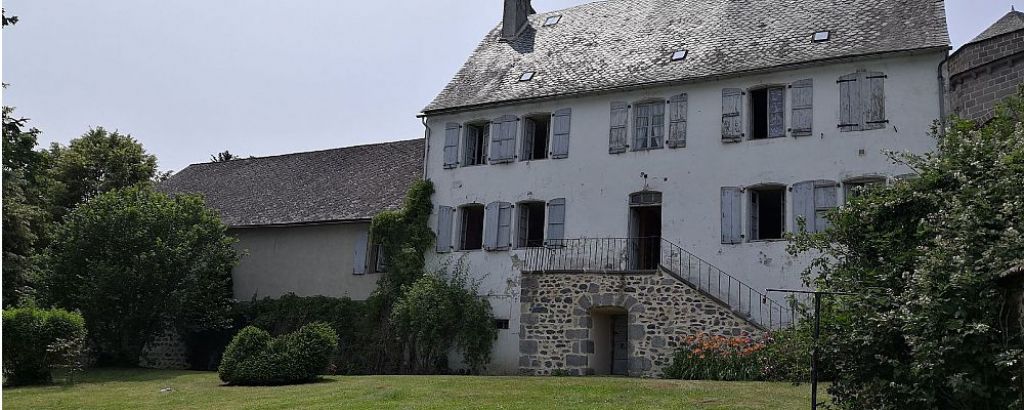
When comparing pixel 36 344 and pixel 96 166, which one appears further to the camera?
pixel 96 166

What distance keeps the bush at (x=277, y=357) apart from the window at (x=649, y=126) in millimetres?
7882

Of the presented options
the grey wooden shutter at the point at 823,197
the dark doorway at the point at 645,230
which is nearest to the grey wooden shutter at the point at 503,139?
the dark doorway at the point at 645,230

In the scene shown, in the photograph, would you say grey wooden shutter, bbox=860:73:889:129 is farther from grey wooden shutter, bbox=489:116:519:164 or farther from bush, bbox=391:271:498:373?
bush, bbox=391:271:498:373

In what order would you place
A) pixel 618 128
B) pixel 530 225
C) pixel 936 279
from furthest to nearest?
pixel 530 225
pixel 618 128
pixel 936 279

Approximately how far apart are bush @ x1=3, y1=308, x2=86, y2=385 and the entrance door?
11.3 metres

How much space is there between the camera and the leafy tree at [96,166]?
32531 mm

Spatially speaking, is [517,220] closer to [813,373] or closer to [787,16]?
[787,16]

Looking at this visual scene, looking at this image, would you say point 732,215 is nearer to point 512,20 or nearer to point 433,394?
point 433,394

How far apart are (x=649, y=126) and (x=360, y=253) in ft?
27.7

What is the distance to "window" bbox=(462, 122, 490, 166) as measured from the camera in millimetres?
23250

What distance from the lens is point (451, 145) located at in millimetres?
23438

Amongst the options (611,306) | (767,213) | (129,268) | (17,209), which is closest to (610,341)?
(611,306)

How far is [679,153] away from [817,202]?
3.19m

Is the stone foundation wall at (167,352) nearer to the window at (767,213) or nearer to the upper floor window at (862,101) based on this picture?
the window at (767,213)
